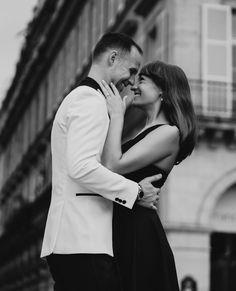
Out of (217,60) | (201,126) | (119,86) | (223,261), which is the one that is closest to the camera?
(119,86)

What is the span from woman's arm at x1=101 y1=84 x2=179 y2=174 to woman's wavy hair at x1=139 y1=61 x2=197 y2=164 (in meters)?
0.06

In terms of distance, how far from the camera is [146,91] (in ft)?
16.1

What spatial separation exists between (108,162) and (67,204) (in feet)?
0.94

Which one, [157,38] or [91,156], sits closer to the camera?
[91,156]

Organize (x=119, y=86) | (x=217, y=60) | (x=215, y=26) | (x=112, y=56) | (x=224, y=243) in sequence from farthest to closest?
(x=224, y=243) → (x=215, y=26) → (x=217, y=60) → (x=119, y=86) → (x=112, y=56)

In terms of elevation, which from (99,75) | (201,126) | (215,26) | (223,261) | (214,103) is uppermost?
(215,26)

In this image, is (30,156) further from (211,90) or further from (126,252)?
(126,252)

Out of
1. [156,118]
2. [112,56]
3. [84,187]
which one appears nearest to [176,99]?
[156,118]

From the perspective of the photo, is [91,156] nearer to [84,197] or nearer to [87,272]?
[84,197]

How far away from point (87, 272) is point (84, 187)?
396mm

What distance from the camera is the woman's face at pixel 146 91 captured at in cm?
489

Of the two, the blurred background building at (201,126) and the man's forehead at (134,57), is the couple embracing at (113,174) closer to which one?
the man's forehead at (134,57)

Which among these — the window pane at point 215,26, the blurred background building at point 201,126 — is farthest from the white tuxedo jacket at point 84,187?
the window pane at point 215,26

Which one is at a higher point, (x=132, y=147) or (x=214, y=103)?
(x=214, y=103)
